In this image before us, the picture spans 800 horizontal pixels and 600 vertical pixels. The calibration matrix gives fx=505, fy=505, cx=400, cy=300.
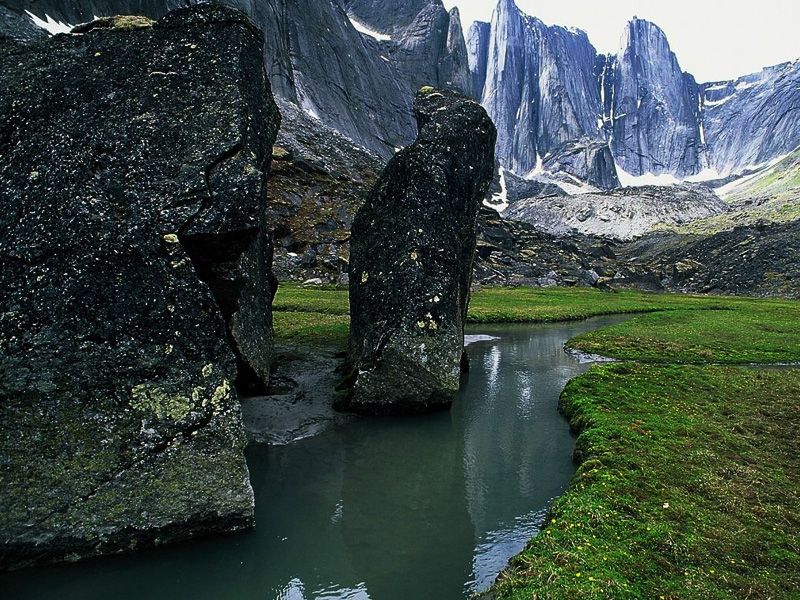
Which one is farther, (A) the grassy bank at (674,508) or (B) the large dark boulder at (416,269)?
(B) the large dark boulder at (416,269)

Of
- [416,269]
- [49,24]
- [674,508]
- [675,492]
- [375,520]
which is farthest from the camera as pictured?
[49,24]

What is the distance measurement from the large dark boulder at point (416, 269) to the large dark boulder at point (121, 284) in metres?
6.99

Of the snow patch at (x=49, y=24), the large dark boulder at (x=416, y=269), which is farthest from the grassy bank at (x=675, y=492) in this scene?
the snow patch at (x=49, y=24)

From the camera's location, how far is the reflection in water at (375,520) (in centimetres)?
969

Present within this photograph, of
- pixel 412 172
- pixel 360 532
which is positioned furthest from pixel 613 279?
pixel 360 532

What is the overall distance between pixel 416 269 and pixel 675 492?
11.7 metres

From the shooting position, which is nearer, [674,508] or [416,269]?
[674,508]

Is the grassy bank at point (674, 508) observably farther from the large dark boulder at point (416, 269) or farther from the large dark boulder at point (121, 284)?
the large dark boulder at point (121, 284)

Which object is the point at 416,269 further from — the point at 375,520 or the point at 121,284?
the point at 121,284

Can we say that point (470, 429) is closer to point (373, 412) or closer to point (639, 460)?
point (373, 412)

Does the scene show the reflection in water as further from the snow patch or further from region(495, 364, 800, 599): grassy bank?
the snow patch

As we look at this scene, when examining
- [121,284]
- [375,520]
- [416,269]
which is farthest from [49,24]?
[375,520]

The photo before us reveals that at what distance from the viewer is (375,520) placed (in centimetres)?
1224

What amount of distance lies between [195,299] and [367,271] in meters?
10.6
